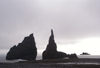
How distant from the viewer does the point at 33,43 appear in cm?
10244

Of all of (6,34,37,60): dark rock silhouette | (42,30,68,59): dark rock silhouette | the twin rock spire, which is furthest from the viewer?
(6,34,37,60): dark rock silhouette

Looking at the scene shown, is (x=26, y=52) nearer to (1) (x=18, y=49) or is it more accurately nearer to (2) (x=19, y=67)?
(1) (x=18, y=49)

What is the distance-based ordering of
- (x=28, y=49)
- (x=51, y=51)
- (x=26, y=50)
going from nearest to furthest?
1. (x=51, y=51)
2. (x=26, y=50)
3. (x=28, y=49)

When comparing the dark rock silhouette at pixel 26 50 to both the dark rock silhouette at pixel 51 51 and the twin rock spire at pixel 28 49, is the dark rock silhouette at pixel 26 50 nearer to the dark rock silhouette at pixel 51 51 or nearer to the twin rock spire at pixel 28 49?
the twin rock spire at pixel 28 49

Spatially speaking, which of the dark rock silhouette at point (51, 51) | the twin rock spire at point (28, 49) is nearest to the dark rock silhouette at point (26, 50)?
the twin rock spire at point (28, 49)

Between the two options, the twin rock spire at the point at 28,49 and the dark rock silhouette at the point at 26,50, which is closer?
the twin rock spire at the point at 28,49

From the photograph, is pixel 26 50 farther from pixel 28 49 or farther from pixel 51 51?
pixel 51 51

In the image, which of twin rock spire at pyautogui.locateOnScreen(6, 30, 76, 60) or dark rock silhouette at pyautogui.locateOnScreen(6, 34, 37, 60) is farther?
dark rock silhouette at pyautogui.locateOnScreen(6, 34, 37, 60)

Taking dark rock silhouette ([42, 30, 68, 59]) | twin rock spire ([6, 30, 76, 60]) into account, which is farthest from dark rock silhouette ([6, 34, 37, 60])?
dark rock silhouette ([42, 30, 68, 59])

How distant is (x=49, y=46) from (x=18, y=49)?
13023 mm

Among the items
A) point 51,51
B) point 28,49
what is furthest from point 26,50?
point 51,51

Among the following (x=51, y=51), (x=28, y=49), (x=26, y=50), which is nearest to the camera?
(x=51, y=51)

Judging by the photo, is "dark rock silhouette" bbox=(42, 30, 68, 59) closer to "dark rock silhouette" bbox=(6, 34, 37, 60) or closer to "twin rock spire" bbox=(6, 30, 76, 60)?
"twin rock spire" bbox=(6, 30, 76, 60)

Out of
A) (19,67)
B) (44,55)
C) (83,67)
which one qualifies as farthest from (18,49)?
(83,67)
